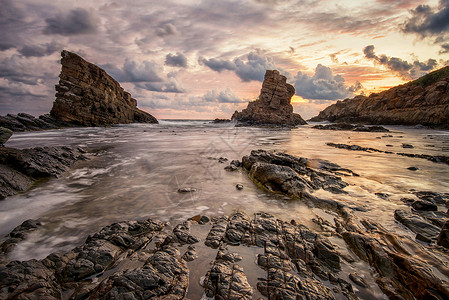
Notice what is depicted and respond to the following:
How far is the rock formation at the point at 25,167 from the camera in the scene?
5.61 meters

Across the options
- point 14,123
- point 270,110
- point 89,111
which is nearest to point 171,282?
point 14,123

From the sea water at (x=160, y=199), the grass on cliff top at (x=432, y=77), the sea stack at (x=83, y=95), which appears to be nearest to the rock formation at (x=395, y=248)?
the sea water at (x=160, y=199)

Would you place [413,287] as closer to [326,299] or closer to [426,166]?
[326,299]

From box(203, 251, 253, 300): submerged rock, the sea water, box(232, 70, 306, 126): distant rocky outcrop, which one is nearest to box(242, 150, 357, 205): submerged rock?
the sea water

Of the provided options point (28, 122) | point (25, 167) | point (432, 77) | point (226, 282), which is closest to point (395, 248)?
point (226, 282)

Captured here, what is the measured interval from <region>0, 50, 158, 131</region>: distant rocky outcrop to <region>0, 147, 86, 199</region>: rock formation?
28384mm

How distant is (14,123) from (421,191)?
4172 cm

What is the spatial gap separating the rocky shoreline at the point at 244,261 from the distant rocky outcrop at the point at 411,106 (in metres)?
52.4

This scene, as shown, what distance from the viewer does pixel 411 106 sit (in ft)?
155

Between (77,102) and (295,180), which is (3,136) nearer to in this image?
(295,180)

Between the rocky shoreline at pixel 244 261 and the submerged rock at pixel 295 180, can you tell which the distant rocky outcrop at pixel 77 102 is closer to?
the rocky shoreline at pixel 244 261

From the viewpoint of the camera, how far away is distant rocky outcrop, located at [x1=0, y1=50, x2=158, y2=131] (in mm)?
30636

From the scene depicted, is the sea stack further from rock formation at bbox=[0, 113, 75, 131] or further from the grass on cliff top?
the grass on cliff top

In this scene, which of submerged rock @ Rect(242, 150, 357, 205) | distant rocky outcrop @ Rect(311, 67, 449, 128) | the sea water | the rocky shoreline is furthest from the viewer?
distant rocky outcrop @ Rect(311, 67, 449, 128)
